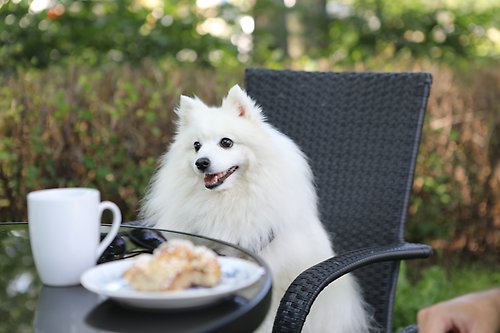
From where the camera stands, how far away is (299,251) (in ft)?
6.84

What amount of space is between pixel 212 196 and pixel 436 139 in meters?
2.48

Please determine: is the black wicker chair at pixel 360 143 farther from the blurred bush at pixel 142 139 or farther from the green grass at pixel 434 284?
the green grass at pixel 434 284

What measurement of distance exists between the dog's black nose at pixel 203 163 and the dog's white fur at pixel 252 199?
13mm

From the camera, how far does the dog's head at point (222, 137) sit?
81.6 inches

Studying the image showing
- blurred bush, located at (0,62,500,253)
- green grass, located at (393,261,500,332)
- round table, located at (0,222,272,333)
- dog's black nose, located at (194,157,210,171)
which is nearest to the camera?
round table, located at (0,222,272,333)

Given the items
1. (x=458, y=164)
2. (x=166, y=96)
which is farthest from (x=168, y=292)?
(x=458, y=164)

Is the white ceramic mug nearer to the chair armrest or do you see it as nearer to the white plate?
the white plate

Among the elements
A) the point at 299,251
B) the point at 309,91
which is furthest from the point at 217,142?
the point at 309,91

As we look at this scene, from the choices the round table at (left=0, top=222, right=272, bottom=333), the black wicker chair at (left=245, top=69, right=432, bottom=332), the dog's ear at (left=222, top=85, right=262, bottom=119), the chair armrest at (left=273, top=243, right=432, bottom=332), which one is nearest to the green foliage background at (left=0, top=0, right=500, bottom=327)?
the black wicker chair at (left=245, top=69, right=432, bottom=332)

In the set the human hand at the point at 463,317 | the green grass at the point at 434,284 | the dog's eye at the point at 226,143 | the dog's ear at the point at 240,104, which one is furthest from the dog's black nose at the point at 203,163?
the green grass at the point at 434,284

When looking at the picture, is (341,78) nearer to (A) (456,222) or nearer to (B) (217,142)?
(B) (217,142)

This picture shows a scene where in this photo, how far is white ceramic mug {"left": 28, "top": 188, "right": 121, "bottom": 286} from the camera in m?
1.26

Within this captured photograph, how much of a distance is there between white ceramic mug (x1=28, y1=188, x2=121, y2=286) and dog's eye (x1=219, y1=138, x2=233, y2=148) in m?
0.80

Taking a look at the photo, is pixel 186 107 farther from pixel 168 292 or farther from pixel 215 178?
pixel 168 292
